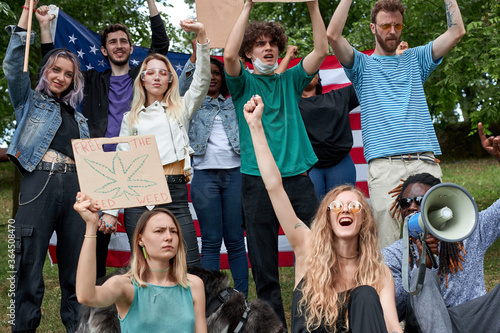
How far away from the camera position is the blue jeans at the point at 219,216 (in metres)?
5.02

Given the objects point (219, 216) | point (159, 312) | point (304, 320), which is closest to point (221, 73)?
point (219, 216)

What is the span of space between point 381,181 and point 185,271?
1732 mm

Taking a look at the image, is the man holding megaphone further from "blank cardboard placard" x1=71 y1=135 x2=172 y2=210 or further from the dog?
"blank cardboard placard" x1=71 y1=135 x2=172 y2=210

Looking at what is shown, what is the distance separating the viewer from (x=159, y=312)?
350cm

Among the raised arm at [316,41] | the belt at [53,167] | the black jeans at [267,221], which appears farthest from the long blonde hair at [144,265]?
the raised arm at [316,41]

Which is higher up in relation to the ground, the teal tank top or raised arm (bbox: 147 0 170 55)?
raised arm (bbox: 147 0 170 55)

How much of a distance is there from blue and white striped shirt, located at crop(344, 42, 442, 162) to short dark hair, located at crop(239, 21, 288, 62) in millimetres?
569

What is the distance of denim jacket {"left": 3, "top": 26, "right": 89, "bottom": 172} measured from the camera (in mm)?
4340

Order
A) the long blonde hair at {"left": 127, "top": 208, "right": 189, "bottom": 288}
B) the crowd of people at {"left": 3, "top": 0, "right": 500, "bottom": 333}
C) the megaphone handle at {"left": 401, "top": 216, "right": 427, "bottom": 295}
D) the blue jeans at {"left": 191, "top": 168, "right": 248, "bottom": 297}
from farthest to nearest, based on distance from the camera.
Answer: the blue jeans at {"left": 191, "top": 168, "right": 248, "bottom": 297} < the long blonde hair at {"left": 127, "top": 208, "right": 189, "bottom": 288} < the crowd of people at {"left": 3, "top": 0, "right": 500, "bottom": 333} < the megaphone handle at {"left": 401, "top": 216, "right": 427, "bottom": 295}

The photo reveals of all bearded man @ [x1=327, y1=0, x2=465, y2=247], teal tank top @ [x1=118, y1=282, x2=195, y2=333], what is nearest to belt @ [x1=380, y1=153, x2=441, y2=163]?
bearded man @ [x1=327, y1=0, x2=465, y2=247]

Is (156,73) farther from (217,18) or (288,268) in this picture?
(288,268)

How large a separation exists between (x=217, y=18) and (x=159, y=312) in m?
2.38

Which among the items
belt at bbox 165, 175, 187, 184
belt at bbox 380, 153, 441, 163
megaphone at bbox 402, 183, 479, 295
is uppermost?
belt at bbox 380, 153, 441, 163

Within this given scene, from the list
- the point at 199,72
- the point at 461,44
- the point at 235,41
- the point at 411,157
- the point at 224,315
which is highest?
the point at 461,44
